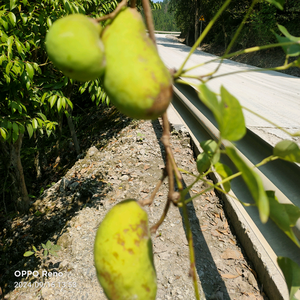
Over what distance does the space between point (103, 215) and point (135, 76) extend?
231 cm

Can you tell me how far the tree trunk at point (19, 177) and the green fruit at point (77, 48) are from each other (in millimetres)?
3134

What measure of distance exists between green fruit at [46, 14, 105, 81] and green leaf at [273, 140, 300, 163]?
0.35 meters

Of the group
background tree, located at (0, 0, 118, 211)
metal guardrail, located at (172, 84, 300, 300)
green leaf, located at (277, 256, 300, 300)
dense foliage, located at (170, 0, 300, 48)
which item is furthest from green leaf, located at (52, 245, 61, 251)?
dense foliage, located at (170, 0, 300, 48)

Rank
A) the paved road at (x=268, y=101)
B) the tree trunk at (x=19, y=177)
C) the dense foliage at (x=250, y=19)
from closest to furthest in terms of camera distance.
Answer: the paved road at (x=268, y=101) < the tree trunk at (x=19, y=177) < the dense foliage at (x=250, y=19)

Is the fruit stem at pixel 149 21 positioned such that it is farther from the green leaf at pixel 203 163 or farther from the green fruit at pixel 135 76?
the green leaf at pixel 203 163

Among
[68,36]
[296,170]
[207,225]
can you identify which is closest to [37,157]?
[207,225]

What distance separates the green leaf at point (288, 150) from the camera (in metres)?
0.45

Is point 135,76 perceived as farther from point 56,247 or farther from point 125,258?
point 56,247

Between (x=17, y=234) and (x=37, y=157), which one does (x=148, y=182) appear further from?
(x=37, y=157)

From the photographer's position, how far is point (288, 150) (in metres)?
0.46

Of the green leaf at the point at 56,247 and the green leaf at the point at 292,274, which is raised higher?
the green leaf at the point at 292,274

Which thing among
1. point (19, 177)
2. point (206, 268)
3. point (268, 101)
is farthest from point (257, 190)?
point (268, 101)

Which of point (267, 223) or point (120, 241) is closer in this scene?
point (120, 241)

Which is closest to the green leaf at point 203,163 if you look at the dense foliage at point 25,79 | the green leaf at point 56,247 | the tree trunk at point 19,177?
the dense foliage at point 25,79
